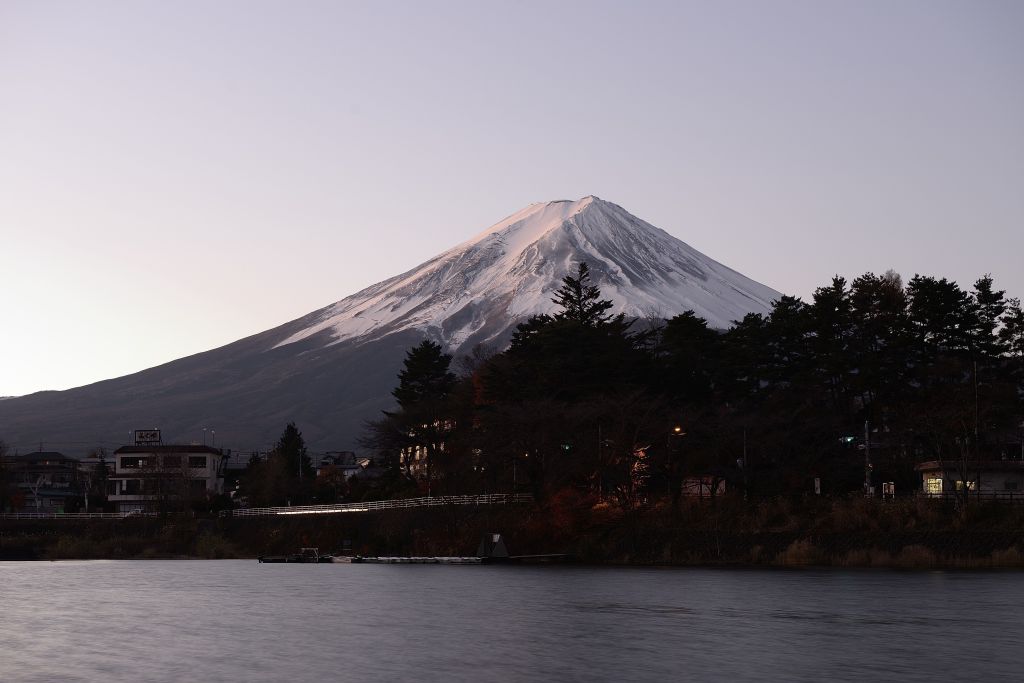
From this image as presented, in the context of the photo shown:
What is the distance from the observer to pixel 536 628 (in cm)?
3547

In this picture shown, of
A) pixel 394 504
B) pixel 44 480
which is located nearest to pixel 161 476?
pixel 394 504

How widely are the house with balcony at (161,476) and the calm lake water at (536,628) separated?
174 feet

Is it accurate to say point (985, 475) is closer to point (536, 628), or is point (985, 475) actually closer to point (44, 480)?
point (536, 628)

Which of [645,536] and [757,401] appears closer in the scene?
[645,536]

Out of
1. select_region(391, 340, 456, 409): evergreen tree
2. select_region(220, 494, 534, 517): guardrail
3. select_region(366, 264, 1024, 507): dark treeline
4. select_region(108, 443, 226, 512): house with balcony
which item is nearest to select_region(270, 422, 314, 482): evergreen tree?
select_region(108, 443, 226, 512): house with balcony

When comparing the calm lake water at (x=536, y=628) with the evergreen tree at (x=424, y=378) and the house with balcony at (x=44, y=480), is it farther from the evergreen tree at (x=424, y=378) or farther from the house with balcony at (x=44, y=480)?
the house with balcony at (x=44, y=480)

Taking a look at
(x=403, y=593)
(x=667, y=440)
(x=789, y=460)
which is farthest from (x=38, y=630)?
(x=789, y=460)

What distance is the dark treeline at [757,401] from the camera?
65.8 metres

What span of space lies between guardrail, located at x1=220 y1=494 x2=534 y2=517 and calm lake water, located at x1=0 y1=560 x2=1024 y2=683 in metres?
13.6

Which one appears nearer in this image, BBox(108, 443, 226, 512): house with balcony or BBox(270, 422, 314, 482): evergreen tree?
BBox(108, 443, 226, 512): house with balcony

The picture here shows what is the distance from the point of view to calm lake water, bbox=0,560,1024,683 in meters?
28.4

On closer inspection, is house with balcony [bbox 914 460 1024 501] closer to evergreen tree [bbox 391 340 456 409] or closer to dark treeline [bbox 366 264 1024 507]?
dark treeline [bbox 366 264 1024 507]

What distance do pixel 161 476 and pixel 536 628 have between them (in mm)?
79263

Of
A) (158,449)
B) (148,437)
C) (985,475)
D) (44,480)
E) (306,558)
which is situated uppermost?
(148,437)
